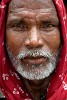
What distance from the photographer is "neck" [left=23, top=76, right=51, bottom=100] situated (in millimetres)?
2959

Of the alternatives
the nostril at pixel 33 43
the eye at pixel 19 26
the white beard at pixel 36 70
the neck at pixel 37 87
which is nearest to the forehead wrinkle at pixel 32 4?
the eye at pixel 19 26

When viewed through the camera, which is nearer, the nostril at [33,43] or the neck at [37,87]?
the nostril at [33,43]

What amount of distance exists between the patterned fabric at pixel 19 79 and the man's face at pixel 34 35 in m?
0.04

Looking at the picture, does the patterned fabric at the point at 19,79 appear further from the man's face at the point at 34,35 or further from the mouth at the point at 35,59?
the mouth at the point at 35,59

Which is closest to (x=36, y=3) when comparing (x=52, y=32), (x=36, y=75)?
(x=52, y=32)

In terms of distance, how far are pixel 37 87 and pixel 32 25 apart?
49cm

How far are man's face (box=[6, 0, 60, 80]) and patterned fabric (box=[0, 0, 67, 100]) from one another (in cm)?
4

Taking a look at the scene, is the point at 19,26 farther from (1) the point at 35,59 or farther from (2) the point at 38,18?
(1) the point at 35,59

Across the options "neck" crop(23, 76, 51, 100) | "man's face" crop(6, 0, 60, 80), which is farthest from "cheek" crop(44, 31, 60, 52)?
"neck" crop(23, 76, 51, 100)

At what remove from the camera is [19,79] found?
2953 millimetres

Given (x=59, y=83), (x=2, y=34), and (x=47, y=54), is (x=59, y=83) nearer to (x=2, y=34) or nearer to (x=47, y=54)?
(x=47, y=54)

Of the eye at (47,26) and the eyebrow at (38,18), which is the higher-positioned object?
the eyebrow at (38,18)

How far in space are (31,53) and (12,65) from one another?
31cm

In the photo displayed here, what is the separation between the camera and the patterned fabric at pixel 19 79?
9.15ft
